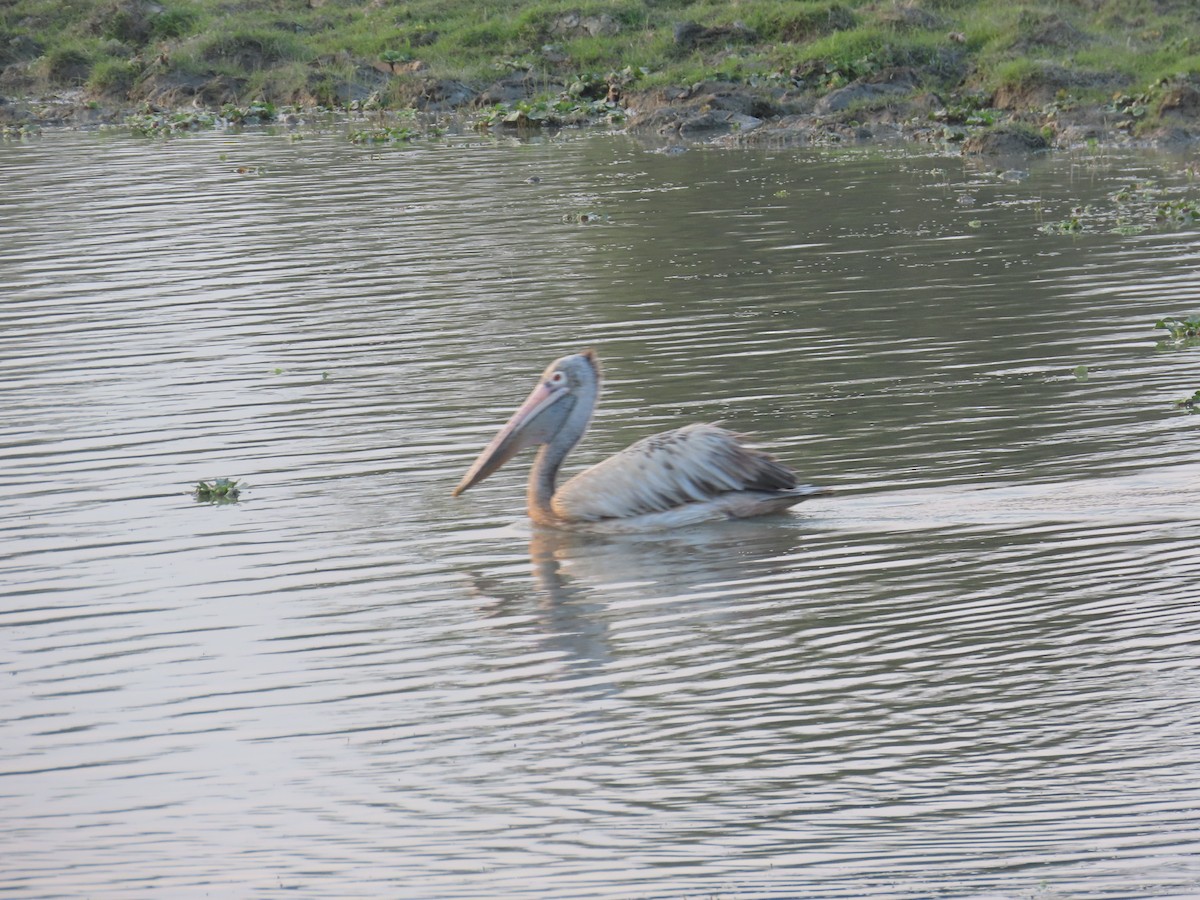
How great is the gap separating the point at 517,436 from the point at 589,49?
900 inches

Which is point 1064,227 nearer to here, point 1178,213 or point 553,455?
point 1178,213

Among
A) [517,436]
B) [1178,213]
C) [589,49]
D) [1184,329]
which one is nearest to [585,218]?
[1178,213]

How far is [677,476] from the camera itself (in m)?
8.72

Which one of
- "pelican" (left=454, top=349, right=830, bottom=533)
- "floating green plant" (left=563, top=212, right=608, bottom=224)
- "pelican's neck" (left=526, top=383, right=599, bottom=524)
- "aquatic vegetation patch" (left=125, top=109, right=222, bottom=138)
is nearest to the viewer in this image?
"pelican" (left=454, top=349, right=830, bottom=533)

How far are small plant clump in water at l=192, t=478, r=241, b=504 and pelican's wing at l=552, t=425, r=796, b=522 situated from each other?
173cm

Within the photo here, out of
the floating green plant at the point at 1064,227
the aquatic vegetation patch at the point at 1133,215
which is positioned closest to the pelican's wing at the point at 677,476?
the floating green plant at the point at 1064,227

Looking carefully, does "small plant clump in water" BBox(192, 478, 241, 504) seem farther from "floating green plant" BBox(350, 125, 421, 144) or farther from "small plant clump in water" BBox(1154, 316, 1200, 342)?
"floating green plant" BBox(350, 125, 421, 144)

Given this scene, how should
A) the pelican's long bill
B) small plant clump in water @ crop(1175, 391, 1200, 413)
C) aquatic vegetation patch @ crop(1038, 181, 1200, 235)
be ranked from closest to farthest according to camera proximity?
the pelican's long bill, small plant clump in water @ crop(1175, 391, 1200, 413), aquatic vegetation patch @ crop(1038, 181, 1200, 235)


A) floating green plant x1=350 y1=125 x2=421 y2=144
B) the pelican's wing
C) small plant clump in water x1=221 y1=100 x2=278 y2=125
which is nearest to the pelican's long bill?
the pelican's wing

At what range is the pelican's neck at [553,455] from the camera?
895 centimetres

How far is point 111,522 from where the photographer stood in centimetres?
898

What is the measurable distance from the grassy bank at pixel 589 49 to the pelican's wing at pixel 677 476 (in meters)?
15.2

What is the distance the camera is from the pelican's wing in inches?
342

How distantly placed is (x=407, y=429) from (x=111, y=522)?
2.14 meters
